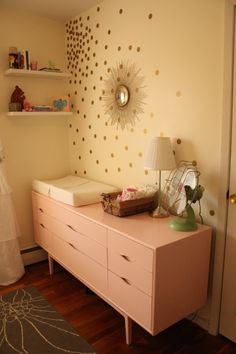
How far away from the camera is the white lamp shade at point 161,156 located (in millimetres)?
1917

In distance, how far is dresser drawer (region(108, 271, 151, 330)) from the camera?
171 centimetres

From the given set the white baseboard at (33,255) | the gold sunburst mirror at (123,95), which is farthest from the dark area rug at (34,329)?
the gold sunburst mirror at (123,95)

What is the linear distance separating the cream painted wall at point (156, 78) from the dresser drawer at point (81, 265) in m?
0.72

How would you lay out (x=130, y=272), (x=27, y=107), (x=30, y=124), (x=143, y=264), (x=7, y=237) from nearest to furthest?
(x=143, y=264), (x=130, y=272), (x=7, y=237), (x=27, y=107), (x=30, y=124)

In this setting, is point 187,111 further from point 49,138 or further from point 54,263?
point 54,263

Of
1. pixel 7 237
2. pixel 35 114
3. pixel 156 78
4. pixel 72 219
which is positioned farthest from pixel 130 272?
pixel 35 114

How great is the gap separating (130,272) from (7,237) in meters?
1.46

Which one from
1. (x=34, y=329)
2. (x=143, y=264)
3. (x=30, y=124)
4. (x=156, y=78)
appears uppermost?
(x=156, y=78)

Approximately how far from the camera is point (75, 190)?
2.53 meters

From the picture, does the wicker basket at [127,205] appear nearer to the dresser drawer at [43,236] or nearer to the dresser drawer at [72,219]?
the dresser drawer at [72,219]

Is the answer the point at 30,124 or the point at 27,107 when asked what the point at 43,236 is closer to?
the point at 30,124

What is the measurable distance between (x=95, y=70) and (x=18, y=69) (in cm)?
70

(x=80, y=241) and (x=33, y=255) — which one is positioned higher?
(x=80, y=241)

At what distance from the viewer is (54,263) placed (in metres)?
3.10
